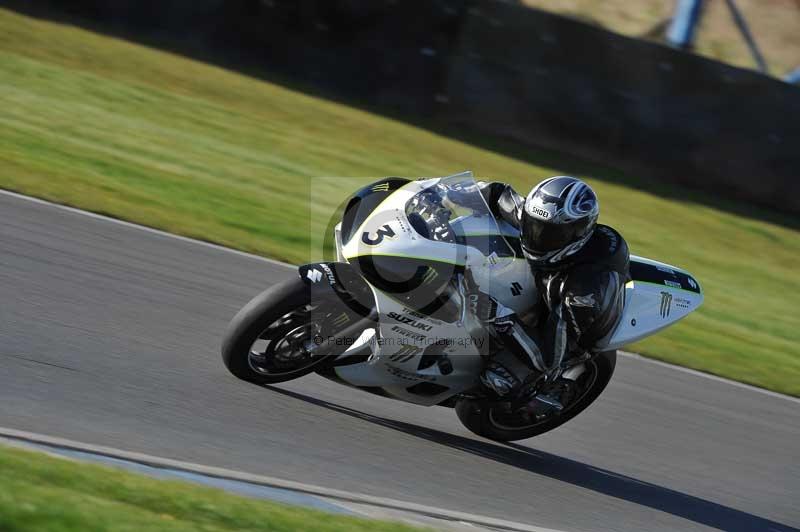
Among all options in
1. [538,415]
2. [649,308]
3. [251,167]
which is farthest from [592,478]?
[251,167]

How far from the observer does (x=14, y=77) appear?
42.7 feet

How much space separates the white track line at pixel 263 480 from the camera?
4.60 metres

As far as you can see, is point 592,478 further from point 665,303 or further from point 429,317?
point 429,317

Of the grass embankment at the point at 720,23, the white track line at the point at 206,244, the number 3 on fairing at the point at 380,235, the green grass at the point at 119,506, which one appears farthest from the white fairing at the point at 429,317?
the grass embankment at the point at 720,23

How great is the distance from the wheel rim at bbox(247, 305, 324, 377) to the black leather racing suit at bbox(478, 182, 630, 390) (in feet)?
3.72

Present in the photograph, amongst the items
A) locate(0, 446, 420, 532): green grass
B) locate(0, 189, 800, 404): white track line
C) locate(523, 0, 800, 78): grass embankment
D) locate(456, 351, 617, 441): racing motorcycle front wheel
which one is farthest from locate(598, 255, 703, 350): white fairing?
locate(523, 0, 800, 78): grass embankment

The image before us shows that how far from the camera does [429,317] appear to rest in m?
5.44

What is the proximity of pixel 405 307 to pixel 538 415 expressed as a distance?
54.5 inches

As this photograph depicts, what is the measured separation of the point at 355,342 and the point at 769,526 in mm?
2603

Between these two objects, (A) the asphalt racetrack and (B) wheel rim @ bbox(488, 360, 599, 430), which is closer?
(A) the asphalt racetrack

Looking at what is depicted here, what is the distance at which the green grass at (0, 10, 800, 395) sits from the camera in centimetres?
952

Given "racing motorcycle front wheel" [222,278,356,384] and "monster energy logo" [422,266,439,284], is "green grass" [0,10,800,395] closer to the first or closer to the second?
"racing motorcycle front wheel" [222,278,356,384]

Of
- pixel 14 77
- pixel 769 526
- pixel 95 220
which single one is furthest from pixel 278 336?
pixel 14 77

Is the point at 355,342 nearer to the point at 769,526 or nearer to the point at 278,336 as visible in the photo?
the point at 278,336
